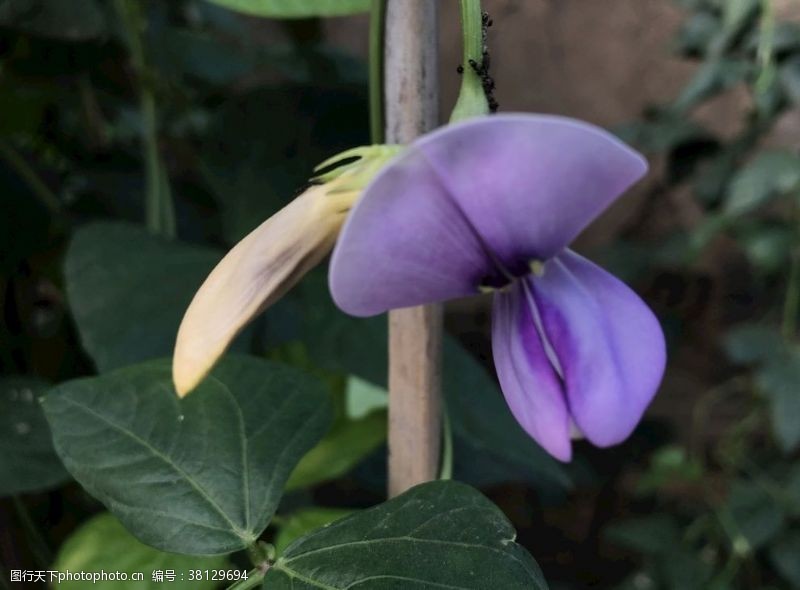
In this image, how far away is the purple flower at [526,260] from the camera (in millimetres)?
207

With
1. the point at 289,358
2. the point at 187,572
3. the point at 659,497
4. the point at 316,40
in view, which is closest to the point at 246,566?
the point at 187,572

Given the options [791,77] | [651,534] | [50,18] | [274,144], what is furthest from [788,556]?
[50,18]

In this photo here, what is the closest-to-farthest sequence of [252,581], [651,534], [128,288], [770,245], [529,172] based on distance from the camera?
[529,172]
[252,581]
[128,288]
[770,245]
[651,534]

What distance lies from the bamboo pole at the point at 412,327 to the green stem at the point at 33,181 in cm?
49

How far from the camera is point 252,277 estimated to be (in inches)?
10.1

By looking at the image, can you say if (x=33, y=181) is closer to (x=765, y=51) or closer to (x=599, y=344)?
(x=599, y=344)

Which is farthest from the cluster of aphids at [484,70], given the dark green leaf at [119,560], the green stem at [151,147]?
the green stem at [151,147]

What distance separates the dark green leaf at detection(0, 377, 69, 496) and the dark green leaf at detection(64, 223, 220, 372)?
0.06 m

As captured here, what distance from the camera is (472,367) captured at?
55 centimetres

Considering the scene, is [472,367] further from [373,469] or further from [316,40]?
[316,40]

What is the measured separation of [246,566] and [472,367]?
21 cm

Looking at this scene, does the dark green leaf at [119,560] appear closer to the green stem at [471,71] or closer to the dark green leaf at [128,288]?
the dark green leaf at [128,288]

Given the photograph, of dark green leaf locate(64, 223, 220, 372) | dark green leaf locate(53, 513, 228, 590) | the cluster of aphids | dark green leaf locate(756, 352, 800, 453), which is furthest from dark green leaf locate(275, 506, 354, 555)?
dark green leaf locate(756, 352, 800, 453)

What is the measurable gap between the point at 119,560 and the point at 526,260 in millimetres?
312
